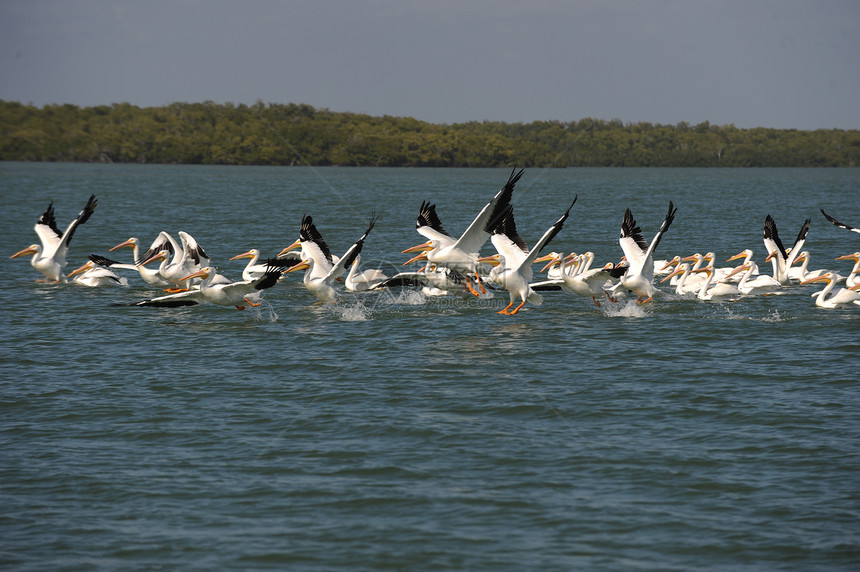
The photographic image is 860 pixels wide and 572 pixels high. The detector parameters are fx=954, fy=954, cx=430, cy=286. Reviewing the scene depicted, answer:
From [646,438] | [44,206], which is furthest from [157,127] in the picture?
[646,438]

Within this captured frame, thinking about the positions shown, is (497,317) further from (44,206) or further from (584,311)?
(44,206)

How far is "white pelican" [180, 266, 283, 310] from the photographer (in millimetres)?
14086

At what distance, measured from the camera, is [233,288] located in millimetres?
14641

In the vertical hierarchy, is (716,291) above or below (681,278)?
below

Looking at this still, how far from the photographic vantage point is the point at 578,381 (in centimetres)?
1180

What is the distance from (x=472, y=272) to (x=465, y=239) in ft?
3.76

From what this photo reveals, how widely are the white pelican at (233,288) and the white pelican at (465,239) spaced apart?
2837 mm

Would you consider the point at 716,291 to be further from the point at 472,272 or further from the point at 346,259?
the point at 346,259

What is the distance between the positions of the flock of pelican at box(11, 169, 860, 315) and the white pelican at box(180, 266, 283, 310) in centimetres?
2

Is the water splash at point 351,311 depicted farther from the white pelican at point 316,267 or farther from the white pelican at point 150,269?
the white pelican at point 150,269

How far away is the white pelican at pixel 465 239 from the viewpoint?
14.1 m

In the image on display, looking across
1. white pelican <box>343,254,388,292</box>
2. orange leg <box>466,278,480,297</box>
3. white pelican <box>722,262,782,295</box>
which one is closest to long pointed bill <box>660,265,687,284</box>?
white pelican <box>722,262,782,295</box>

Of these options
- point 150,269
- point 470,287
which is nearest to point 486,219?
point 470,287

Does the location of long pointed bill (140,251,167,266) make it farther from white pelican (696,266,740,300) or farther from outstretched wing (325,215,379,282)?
white pelican (696,266,740,300)
